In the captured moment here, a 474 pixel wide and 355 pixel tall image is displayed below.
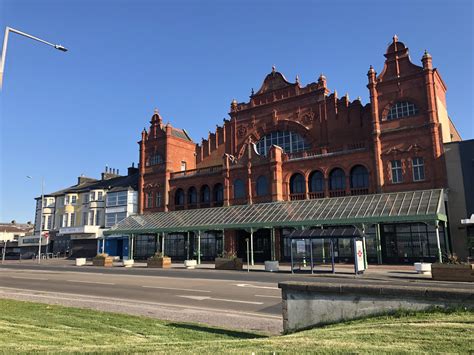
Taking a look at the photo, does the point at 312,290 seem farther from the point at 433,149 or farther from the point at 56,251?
the point at 56,251

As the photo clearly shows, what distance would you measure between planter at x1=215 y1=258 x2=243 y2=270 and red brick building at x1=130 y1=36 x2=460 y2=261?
737 centimetres

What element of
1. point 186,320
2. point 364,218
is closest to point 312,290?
A: point 186,320

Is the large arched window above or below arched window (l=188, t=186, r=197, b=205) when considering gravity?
above

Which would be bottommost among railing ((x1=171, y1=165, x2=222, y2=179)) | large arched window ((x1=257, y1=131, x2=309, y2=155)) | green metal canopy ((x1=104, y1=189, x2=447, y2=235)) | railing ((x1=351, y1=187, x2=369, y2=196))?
green metal canopy ((x1=104, y1=189, x2=447, y2=235))

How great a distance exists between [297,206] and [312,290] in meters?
28.1

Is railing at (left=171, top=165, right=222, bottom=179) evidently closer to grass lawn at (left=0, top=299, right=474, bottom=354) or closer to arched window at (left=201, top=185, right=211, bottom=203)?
arched window at (left=201, top=185, right=211, bottom=203)

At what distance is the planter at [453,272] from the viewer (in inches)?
803

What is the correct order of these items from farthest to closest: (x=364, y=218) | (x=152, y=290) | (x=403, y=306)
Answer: (x=364, y=218) < (x=152, y=290) < (x=403, y=306)

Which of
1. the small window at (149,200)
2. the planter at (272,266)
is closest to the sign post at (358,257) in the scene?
the planter at (272,266)

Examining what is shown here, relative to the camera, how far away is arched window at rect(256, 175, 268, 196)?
39906mm

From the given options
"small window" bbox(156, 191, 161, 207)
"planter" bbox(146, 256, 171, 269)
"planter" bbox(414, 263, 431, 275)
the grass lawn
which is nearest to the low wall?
the grass lawn

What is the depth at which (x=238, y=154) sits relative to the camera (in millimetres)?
45188

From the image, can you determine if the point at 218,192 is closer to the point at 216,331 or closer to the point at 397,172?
the point at 397,172

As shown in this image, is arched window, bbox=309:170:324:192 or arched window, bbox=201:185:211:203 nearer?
arched window, bbox=309:170:324:192
